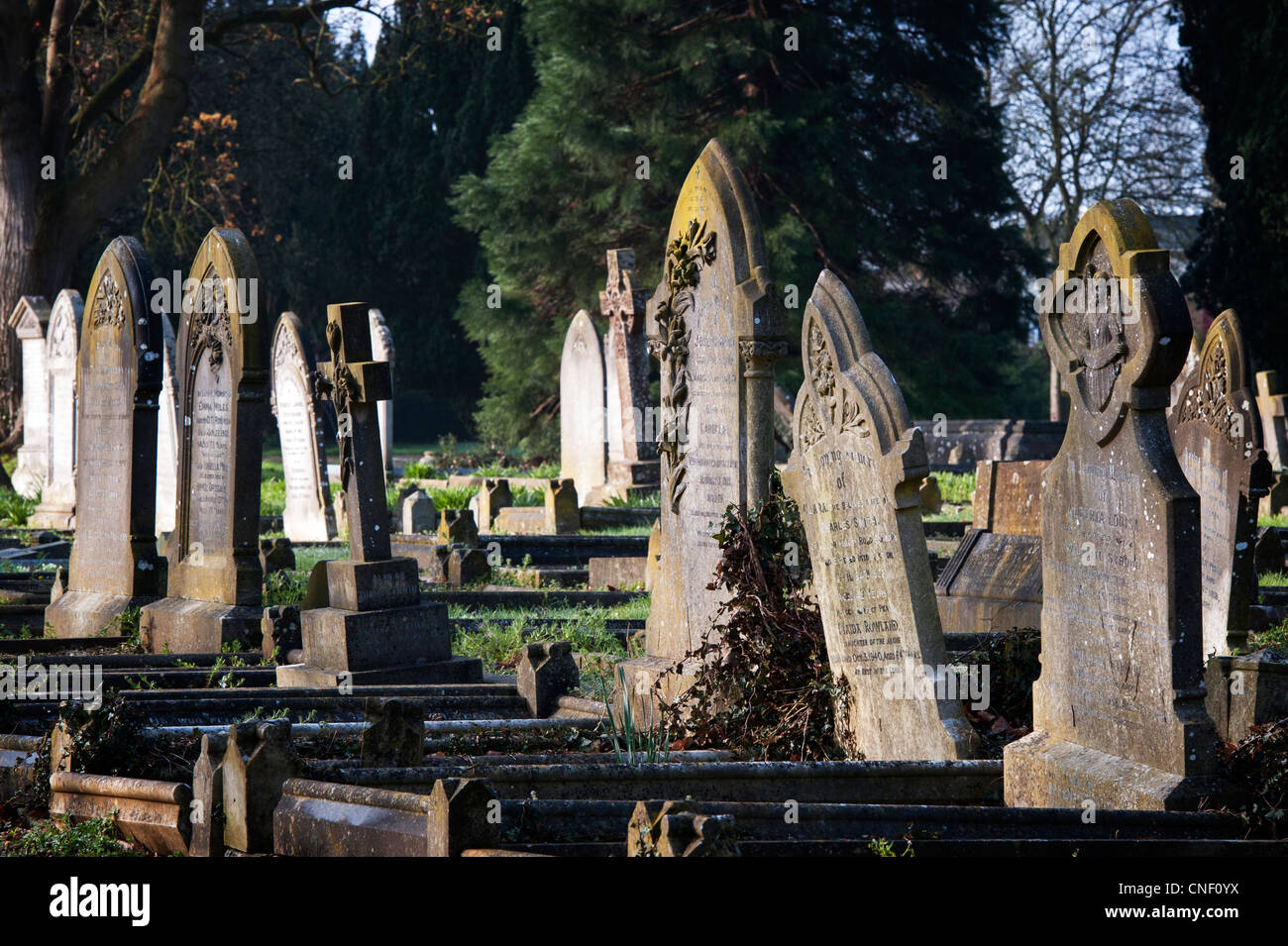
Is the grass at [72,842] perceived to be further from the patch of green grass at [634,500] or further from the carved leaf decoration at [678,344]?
the patch of green grass at [634,500]

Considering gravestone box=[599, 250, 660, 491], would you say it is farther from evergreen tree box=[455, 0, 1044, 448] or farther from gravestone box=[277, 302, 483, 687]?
gravestone box=[277, 302, 483, 687]

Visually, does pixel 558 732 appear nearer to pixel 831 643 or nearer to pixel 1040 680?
pixel 831 643

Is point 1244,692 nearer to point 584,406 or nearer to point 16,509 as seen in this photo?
point 584,406

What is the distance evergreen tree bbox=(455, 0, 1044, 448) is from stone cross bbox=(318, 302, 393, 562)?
16.9 metres

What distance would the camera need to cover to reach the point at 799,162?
2634 cm

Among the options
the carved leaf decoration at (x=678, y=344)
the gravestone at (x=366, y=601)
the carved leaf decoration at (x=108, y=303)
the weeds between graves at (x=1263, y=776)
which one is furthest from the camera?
the carved leaf decoration at (x=108, y=303)

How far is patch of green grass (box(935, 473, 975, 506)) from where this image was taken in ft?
59.7

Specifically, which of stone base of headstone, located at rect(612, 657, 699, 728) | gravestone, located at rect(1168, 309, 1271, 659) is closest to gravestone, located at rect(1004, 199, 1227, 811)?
stone base of headstone, located at rect(612, 657, 699, 728)

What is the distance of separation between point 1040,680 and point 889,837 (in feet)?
4.09

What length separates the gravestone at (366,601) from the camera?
25.2ft

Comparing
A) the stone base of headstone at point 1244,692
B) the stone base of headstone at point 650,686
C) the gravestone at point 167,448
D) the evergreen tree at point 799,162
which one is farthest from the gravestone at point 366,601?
the evergreen tree at point 799,162

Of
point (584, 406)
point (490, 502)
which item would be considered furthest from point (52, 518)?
point (584, 406)

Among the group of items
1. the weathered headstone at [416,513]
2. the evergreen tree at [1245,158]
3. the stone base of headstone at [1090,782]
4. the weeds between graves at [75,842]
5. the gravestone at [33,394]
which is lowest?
the weeds between graves at [75,842]

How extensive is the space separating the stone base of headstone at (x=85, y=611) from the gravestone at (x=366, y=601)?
6.43ft
